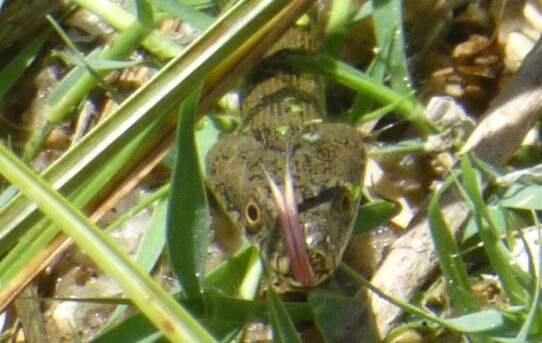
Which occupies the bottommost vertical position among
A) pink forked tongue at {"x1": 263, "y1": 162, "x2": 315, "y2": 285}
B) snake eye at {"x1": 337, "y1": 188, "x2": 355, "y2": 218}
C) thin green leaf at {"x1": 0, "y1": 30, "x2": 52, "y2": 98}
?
snake eye at {"x1": 337, "y1": 188, "x2": 355, "y2": 218}

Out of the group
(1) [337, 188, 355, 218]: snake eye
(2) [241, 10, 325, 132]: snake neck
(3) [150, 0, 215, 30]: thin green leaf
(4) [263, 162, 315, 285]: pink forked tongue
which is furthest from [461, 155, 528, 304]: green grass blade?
(3) [150, 0, 215, 30]: thin green leaf

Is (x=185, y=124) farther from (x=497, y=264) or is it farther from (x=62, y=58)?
(x=62, y=58)

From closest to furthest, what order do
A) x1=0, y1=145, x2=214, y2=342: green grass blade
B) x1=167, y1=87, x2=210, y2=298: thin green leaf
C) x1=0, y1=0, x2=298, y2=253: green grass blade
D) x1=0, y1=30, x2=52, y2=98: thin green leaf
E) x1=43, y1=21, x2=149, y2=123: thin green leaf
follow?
x1=0, y1=145, x2=214, y2=342: green grass blade → x1=0, y1=0, x2=298, y2=253: green grass blade → x1=167, y1=87, x2=210, y2=298: thin green leaf → x1=43, y1=21, x2=149, y2=123: thin green leaf → x1=0, y1=30, x2=52, y2=98: thin green leaf

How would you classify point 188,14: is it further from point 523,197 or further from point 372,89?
point 523,197

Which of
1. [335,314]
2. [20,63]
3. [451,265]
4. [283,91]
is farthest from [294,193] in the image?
[20,63]

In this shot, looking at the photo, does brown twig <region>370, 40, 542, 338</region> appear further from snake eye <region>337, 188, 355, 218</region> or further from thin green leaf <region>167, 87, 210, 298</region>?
thin green leaf <region>167, 87, 210, 298</region>
